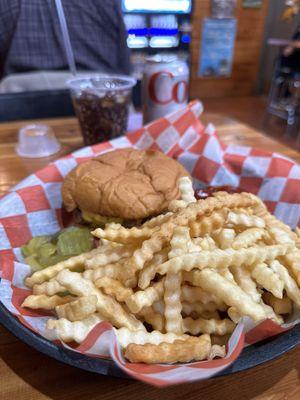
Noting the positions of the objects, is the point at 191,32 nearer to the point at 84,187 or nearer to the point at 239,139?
the point at 239,139

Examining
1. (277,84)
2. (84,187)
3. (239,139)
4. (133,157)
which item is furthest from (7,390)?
(277,84)

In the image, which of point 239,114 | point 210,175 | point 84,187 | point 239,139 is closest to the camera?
point 84,187

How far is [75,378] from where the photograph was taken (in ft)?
2.44

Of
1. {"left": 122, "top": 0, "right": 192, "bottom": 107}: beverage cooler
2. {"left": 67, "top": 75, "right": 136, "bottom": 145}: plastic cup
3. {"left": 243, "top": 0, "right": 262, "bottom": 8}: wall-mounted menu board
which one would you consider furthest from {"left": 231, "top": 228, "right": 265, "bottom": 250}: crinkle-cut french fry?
{"left": 243, "top": 0, "right": 262, "bottom": 8}: wall-mounted menu board

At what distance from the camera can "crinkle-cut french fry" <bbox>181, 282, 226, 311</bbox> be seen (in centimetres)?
76

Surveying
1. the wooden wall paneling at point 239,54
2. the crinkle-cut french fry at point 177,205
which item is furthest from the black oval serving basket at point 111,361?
the wooden wall paneling at point 239,54

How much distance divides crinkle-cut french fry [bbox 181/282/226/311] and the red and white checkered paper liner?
0.25 feet

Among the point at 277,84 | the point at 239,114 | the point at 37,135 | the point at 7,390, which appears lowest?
the point at 239,114

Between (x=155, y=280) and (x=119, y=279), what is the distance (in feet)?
0.28

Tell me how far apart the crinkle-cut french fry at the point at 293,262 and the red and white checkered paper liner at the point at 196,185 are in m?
0.12

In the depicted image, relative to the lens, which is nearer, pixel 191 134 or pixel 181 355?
pixel 181 355

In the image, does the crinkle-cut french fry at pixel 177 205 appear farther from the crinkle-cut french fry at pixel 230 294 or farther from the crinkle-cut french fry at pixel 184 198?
the crinkle-cut french fry at pixel 230 294

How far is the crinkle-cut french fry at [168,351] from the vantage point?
639 mm

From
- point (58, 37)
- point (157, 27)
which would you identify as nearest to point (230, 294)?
point (58, 37)
